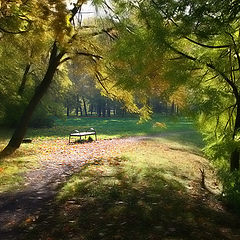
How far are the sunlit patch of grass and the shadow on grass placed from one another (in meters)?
1.33

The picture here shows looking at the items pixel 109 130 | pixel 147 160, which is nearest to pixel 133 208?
pixel 147 160

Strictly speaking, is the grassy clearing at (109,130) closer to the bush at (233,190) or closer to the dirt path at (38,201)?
the bush at (233,190)

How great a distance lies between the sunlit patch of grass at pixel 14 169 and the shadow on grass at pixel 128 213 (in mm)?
1333

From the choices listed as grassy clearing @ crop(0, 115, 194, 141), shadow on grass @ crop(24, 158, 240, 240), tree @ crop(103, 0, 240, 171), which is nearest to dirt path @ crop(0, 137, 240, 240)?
shadow on grass @ crop(24, 158, 240, 240)

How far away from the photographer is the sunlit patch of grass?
6129 mm

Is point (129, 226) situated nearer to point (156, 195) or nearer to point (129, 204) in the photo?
point (129, 204)

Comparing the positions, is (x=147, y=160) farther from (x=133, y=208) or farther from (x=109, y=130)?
(x=109, y=130)

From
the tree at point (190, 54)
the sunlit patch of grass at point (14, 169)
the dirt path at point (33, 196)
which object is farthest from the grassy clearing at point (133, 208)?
the tree at point (190, 54)

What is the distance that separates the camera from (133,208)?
15.8 feet

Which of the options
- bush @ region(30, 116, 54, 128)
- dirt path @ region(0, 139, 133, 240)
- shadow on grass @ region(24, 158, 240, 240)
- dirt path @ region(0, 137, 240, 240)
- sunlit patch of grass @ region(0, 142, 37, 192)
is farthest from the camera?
bush @ region(30, 116, 54, 128)

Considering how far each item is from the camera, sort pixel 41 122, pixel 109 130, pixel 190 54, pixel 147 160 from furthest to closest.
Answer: pixel 109 130 < pixel 41 122 < pixel 147 160 < pixel 190 54

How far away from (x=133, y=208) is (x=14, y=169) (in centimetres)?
435

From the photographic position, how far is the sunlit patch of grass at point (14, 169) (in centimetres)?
613

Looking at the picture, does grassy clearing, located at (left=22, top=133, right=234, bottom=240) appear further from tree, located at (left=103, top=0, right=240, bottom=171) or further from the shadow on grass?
tree, located at (left=103, top=0, right=240, bottom=171)
